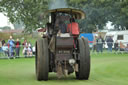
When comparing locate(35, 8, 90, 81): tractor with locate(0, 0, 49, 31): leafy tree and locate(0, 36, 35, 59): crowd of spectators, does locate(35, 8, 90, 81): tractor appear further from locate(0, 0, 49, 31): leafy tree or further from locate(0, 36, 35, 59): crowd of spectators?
locate(0, 0, 49, 31): leafy tree

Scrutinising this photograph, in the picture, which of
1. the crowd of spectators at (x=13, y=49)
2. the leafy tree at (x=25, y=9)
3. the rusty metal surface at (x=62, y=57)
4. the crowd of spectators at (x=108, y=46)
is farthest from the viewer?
the leafy tree at (x=25, y=9)

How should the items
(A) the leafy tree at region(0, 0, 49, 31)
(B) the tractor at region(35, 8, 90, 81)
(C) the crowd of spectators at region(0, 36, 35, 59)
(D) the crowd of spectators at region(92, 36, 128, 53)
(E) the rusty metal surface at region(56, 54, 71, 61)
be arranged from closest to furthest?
(B) the tractor at region(35, 8, 90, 81) → (E) the rusty metal surface at region(56, 54, 71, 61) → (C) the crowd of spectators at region(0, 36, 35, 59) → (D) the crowd of spectators at region(92, 36, 128, 53) → (A) the leafy tree at region(0, 0, 49, 31)

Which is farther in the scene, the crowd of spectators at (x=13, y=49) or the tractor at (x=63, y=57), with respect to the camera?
the crowd of spectators at (x=13, y=49)

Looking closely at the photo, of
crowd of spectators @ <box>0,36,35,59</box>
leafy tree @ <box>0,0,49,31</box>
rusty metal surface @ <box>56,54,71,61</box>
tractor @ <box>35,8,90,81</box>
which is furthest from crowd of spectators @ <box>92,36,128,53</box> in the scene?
rusty metal surface @ <box>56,54,71,61</box>

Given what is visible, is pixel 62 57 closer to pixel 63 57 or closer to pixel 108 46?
pixel 63 57

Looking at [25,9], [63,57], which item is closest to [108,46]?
[25,9]

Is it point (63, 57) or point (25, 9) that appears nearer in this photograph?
point (63, 57)

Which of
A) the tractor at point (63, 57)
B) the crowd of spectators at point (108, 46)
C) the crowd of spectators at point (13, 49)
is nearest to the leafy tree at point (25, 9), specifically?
the crowd of spectators at point (108, 46)

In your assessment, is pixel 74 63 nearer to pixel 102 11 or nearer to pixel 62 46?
pixel 62 46

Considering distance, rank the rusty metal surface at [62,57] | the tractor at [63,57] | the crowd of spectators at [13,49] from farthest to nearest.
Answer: the crowd of spectators at [13,49] → the rusty metal surface at [62,57] → the tractor at [63,57]

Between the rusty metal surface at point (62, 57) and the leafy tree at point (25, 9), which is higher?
the leafy tree at point (25, 9)

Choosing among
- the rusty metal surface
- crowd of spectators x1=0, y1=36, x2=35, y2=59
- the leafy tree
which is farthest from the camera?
the leafy tree

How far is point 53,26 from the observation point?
41.4 ft

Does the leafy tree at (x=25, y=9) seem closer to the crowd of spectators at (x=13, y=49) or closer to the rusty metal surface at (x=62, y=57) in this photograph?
the crowd of spectators at (x=13, y=49)
